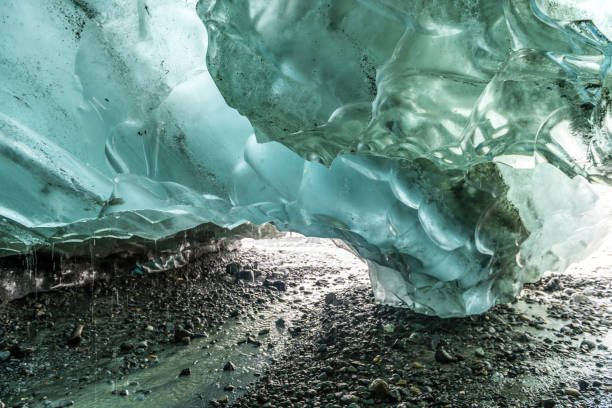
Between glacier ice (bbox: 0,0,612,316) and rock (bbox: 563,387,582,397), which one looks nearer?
glacier ice (bbox: 0,0,612,316)

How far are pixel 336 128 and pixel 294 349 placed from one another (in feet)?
6.27

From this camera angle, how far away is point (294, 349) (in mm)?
3322

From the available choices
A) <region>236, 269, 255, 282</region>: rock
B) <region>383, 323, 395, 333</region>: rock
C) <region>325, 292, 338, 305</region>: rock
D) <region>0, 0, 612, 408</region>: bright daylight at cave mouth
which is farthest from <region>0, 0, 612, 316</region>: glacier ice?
<region>236, 269, 255, 282</region>: rock

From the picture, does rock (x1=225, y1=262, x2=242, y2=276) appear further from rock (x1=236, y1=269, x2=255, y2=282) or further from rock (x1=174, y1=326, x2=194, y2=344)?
rock (x1=174, y1=326, x2=194, y2=344)

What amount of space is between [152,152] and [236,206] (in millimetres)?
722

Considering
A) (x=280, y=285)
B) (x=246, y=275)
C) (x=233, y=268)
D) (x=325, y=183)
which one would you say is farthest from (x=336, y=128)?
(x=233, y=268)

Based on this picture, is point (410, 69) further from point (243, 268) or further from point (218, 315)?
point (243, 268)

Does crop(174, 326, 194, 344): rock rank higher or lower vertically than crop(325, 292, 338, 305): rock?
higher

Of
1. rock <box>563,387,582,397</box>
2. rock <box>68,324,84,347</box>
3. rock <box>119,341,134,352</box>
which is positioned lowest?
rock <box>563,387,582,397</box>

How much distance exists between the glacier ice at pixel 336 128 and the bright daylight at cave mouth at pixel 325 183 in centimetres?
1

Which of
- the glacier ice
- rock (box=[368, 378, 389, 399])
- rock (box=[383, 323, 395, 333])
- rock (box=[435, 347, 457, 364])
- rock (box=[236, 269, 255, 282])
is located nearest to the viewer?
the glacier ice

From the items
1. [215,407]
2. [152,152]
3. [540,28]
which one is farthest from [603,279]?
[152,152]

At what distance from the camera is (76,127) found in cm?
287

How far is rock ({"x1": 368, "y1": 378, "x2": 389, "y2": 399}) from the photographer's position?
2500mm
